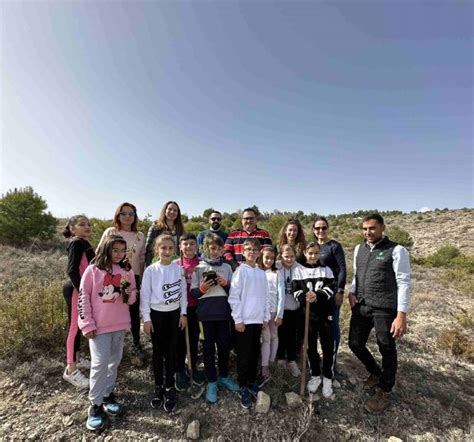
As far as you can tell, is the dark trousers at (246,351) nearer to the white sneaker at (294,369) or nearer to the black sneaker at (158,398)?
the white sneaker at (294,369)

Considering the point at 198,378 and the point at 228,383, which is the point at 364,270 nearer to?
the point at 228,383

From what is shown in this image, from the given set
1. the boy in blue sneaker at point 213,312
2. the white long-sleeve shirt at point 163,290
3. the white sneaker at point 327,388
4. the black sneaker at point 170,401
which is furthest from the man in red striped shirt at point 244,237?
the white sneaker at point 327,388

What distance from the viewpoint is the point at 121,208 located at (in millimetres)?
3652

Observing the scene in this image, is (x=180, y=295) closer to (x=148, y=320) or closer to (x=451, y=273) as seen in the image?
(x=148, y=320)

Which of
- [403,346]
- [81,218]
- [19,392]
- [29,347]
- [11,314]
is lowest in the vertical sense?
[403,346]

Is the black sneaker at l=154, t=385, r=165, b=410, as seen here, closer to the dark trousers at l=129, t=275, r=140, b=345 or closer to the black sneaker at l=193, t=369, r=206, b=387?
the black sneaker at l=193, t=369, r=206, b=387

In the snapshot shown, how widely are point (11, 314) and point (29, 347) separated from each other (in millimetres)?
583

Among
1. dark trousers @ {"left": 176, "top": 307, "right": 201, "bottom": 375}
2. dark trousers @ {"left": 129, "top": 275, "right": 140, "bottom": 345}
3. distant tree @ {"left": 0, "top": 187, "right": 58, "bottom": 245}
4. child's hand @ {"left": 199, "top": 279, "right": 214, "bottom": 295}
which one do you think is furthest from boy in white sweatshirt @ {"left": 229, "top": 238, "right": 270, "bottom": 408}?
distant tree @ {"left": 0, "top": 187, "right": 58, "bottom": 245}

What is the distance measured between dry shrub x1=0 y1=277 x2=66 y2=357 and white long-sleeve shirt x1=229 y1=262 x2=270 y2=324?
285 cm

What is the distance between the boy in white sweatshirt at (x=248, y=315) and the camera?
10.1 ft

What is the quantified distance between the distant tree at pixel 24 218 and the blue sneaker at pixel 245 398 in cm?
1450

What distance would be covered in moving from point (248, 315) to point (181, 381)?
1265 millimetres

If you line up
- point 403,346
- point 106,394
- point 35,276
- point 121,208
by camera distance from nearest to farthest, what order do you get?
point 106,394, point 121,208, point 403,346, point 35,276

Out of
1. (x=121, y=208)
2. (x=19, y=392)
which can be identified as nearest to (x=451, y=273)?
(x=121, y=208)
